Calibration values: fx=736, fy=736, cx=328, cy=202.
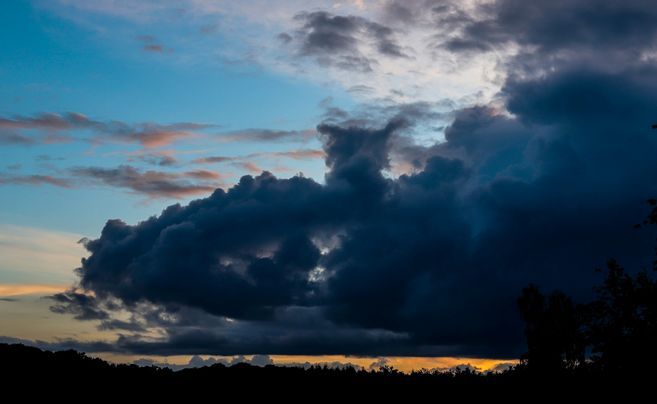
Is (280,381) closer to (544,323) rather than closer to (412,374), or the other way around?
(412,374)

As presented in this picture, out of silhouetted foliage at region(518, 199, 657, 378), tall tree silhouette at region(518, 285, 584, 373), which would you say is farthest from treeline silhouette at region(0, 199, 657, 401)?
tall tree silhouette at region(518, 285, 584, 373)

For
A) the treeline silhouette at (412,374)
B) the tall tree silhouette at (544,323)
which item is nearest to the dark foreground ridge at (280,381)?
the treeline silhouette at (412,374)

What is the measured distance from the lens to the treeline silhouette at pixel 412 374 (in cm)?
3575

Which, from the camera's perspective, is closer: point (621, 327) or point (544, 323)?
point (621, 327)

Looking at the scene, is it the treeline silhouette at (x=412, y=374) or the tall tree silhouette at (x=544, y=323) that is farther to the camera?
the tall tree silhouette at (x=544, y=323)

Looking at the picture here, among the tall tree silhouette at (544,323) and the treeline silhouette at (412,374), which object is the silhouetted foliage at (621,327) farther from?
the tall tree silhouette at (544,323)

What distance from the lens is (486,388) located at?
43750mm

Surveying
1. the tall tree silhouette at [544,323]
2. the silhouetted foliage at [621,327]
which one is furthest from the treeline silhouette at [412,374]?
the tall tree silhouette at [544,323]

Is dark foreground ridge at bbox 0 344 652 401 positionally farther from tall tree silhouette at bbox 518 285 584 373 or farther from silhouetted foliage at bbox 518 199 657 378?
tall tree silhouette at bbox 518 285 584 373

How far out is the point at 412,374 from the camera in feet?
153

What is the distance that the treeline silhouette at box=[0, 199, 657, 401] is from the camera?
117 ft

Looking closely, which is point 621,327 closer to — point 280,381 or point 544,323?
point 280,381

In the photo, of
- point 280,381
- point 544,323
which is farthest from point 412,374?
point 544,323

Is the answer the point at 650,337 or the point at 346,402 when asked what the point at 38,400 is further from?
the point at 650,337
